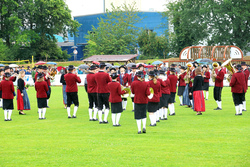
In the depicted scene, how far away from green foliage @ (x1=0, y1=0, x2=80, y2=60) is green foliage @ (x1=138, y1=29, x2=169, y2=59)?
Result: 13.9m

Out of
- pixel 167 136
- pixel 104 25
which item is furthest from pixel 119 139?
pixel 104 25

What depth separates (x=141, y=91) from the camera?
1230 centimetres

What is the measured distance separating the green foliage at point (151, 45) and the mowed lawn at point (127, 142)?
45380 millimetres

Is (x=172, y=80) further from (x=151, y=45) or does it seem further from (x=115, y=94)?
(x=151, y=45)

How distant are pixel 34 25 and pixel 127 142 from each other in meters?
60.9

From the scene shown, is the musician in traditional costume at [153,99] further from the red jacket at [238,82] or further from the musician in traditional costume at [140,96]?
the red jacket at [238,82]

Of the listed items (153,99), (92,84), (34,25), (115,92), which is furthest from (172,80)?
(34,25)

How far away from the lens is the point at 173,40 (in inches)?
2483

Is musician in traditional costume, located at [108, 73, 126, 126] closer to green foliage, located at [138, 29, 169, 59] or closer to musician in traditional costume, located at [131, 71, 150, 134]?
musician in traditional costume, located at [131, 71, 150, 134]

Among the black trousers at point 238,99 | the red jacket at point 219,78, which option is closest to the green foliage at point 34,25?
the red jacket at point 219,78

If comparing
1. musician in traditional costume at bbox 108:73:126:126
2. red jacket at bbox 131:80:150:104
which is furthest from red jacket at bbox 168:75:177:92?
red jacket at bbox 131:80:150:104

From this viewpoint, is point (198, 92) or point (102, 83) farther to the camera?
point (198, 92)

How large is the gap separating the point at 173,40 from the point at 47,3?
21.9 metres

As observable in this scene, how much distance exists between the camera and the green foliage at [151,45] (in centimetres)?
6119
